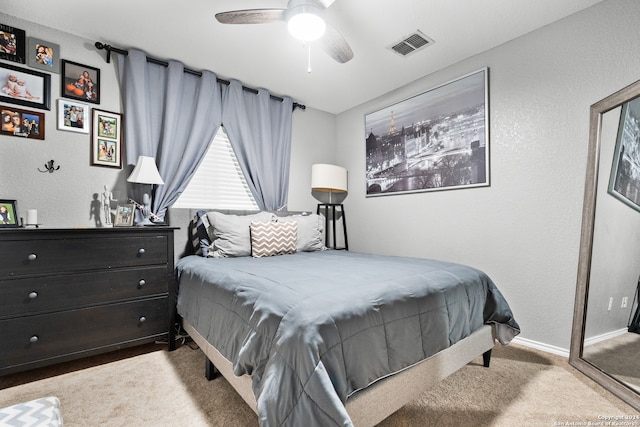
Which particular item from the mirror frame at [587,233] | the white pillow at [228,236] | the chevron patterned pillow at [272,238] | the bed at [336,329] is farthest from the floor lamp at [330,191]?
the mirror frame at [587,233]

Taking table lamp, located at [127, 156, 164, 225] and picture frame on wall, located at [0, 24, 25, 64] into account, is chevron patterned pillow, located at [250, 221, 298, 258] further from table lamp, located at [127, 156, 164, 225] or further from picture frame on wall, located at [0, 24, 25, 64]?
picture frame on wall, located at [0, 24, 25, 64]

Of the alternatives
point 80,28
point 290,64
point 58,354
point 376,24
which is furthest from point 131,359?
point 376,24

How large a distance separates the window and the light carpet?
152 centimetres

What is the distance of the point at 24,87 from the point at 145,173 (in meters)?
1.01

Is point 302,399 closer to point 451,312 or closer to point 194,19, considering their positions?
point 451,312

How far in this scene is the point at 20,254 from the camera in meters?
1.72

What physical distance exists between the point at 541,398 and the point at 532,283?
95cm

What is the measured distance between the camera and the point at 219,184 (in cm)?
319

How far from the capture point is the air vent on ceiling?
7.87 feet

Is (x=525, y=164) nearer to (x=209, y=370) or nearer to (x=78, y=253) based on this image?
(x=209, y=370)

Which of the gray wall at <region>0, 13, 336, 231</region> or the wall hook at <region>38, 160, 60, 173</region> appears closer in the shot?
the gray wall at <region>0, 13, 336, 231</region>

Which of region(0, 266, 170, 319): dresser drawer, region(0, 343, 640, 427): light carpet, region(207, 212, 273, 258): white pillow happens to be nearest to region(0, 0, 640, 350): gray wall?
region(0, 343, 640, 427): light carpet

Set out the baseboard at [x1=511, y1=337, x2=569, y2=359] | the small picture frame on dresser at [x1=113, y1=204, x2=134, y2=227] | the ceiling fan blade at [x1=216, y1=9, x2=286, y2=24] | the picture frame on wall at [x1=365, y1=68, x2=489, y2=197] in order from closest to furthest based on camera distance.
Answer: the ceiling fan blade at [x1=216, y1=9, x2=286, y2=24]
the baseboard at [x1=511, y1=337, x2=569, y2=359]
the small picture frame on dresser at [x1=113, y1=204, x2=134, y2=227]
the picture frame on wall at [x1=365, y1=68, x2=489, y2=197]

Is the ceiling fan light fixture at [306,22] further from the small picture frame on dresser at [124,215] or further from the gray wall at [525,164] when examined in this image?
the small picture frame on dresser at [124,215]
